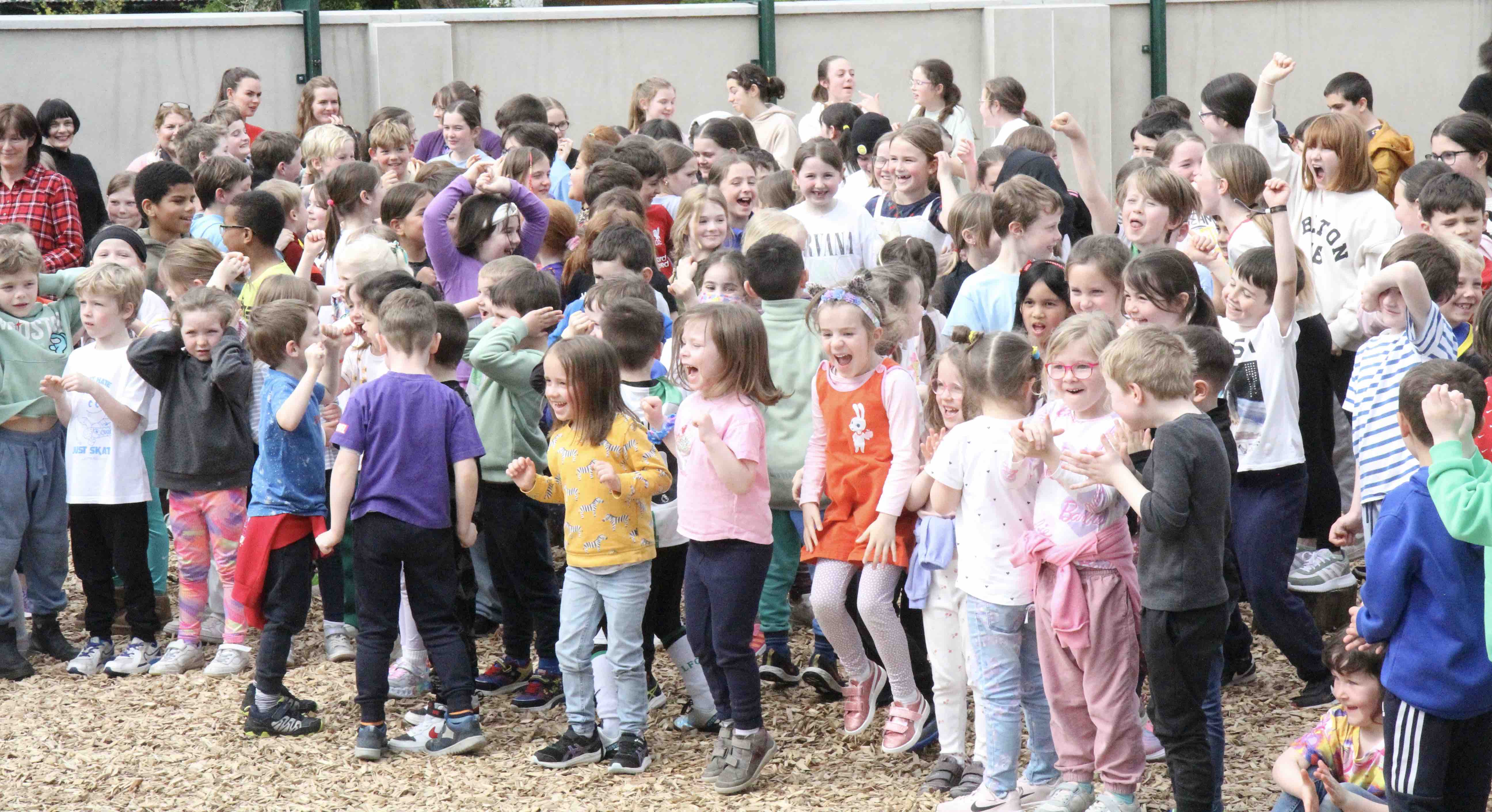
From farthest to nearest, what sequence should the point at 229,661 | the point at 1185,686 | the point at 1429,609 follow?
1. the point at 229,661
2. the point at 1185,686
3. the point at 1429,609

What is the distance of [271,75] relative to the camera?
13.7 metres

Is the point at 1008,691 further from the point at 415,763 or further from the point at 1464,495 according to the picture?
the point at 415,763

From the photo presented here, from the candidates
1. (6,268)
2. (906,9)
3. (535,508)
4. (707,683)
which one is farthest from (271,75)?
(707,683)

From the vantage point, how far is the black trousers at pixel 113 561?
662 centimetres

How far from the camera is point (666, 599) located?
5.69m

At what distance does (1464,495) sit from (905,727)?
7.32 feet

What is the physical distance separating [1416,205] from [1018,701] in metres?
3.09

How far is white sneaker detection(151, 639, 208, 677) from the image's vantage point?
646 centimetres

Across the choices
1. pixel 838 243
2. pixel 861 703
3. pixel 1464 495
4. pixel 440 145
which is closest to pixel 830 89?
pixel 440 145

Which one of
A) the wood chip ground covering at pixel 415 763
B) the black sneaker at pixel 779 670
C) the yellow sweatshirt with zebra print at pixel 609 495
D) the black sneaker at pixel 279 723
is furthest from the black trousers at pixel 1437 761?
the black sneaker at pixel 279 723

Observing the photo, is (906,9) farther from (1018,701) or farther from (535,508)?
(1018,701)

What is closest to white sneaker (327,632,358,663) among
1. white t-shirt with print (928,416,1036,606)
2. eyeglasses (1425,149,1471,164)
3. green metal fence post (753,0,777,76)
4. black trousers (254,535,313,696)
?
black trousers (254,535,313,696)

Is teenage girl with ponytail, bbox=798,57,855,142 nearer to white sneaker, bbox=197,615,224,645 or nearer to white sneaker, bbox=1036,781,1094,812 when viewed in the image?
white sneaker, bbox=197,615,224,645

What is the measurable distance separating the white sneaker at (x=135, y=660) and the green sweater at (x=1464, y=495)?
16.7 ft
